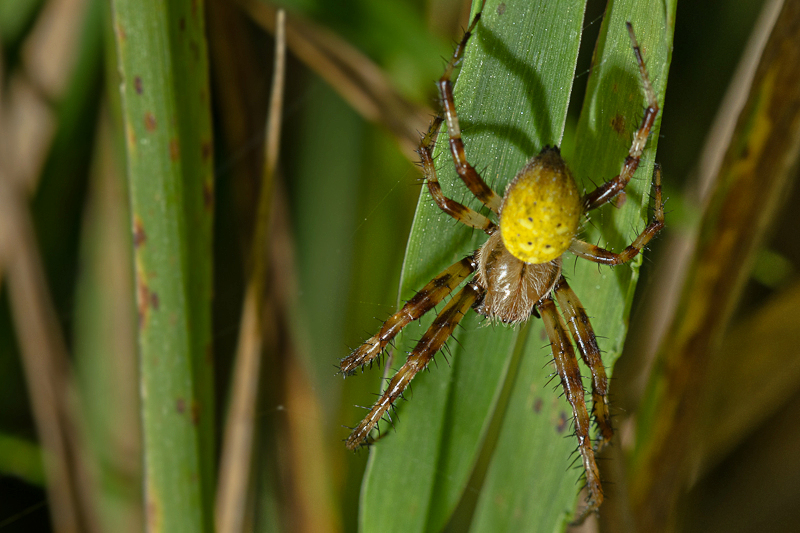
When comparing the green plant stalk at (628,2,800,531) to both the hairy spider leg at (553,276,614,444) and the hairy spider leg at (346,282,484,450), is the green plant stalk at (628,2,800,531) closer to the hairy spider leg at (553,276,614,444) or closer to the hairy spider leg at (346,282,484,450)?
the hairy spider leg at (553,276,614,444)

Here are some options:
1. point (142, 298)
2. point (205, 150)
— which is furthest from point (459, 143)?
point (142, 298)

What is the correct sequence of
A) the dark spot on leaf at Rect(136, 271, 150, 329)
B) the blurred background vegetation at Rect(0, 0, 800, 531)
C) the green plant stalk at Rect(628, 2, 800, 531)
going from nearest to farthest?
the dark spot on leaf at Rect(136, 271, 150, 329)
the green plant stalk at Rect(628, 2, 800, 531)
the blurred background vegetation at Rect(0, 0, 800, 531)

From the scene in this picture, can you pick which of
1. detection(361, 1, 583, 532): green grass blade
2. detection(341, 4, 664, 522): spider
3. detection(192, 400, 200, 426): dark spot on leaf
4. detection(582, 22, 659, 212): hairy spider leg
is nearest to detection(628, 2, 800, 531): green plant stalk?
detection(341, 4, 664, 522): spider

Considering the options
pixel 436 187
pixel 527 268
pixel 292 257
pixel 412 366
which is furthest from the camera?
pixel 292 257

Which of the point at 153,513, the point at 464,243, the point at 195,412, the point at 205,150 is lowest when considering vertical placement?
the point at 153,513

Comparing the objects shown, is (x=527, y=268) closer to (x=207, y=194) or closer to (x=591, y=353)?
(x=591, y=353)
